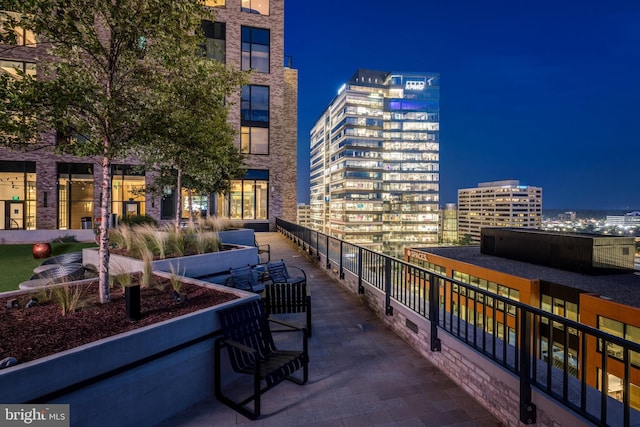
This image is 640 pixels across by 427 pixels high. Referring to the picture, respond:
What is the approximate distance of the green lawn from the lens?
27.2ft

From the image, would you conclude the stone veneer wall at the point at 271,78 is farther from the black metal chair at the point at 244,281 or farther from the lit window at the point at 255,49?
the black metal chair at the point at 244,281

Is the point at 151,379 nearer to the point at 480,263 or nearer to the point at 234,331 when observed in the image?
the point at 234,331

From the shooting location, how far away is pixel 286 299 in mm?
5734

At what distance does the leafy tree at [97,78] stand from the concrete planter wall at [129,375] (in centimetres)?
197

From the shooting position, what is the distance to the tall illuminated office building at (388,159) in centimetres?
10606

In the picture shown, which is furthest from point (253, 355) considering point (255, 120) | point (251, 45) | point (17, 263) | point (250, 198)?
point (251, 45)

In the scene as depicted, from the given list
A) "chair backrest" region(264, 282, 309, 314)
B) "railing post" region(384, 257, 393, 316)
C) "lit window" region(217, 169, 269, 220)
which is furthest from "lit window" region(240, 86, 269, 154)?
"railing post" region(384, 257, 393, 316)

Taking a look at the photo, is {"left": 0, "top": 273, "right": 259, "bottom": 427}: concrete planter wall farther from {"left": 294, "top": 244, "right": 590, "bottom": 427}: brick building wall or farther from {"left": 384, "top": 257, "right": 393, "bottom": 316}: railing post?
{"left": 384, "top": 257, "right": 393, "bottom": 316}: railing post

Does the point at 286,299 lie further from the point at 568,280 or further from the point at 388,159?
the point at 388,159

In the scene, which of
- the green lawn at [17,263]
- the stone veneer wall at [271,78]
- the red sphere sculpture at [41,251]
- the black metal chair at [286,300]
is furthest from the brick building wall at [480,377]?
the stone veneer wall at [271,78]

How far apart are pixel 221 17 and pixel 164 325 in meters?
29.2

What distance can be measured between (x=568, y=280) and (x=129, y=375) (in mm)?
28146

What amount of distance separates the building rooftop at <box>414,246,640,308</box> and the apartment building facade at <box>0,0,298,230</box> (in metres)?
20.5

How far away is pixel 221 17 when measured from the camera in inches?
1007
